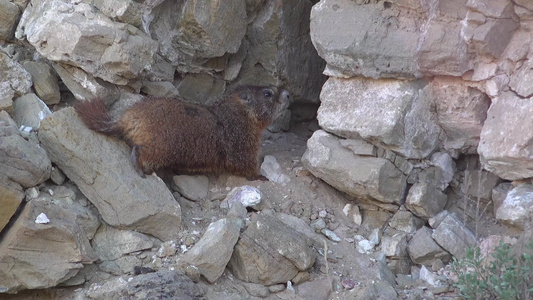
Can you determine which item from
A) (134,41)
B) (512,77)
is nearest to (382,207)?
(512,77)

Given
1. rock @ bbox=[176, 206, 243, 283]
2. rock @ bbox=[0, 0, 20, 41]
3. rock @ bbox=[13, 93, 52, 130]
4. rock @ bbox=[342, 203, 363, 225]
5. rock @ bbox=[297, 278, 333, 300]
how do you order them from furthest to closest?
rock @ bbox=[0, 0, 20, 41], rock @ bbox=[342, 203, 363, 225], rock @ bbox=[13, 93, 52, 130], rock @ bbox=[297, 278, 333, 300], rock @ bbox=[176, 206, 243, 283]

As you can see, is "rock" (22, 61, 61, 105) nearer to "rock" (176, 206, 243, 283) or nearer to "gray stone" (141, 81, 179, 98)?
"gray stone" (141, 81, 179, 98)

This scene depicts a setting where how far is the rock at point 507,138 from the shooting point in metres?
5.84

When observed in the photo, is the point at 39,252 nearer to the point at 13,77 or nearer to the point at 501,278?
the point at 13,77

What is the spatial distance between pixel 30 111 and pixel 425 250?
12.3 feet

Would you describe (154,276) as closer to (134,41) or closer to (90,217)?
(90,217)

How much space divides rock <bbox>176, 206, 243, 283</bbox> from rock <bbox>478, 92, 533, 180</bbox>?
7.18ft

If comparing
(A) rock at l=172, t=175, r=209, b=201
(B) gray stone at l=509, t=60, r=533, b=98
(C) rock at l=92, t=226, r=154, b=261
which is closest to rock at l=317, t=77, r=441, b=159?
(B) gray stone at l=509, t=60, r=533, b=98

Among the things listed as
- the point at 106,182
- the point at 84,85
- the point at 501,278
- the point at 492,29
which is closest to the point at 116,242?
the point at 106,182

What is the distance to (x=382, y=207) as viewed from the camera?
6891mm

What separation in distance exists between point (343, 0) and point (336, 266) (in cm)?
238

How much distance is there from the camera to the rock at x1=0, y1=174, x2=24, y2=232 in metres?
5.80

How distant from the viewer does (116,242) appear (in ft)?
20.5

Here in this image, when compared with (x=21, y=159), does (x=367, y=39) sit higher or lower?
higher
